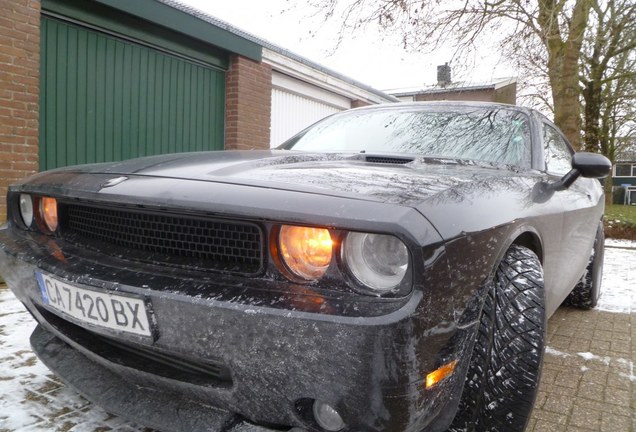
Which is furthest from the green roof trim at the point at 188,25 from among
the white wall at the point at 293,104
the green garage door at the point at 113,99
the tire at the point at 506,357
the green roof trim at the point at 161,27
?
the tire at the point at 506,357

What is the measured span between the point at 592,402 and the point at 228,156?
1935mm

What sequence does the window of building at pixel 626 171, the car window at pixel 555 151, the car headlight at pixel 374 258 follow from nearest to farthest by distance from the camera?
the car headlight at pixel 374 258 < the car window at pixel 555 151 < the window of building at pixel 626 171

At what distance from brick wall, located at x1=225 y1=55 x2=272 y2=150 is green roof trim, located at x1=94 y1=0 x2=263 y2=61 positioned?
0.19 m

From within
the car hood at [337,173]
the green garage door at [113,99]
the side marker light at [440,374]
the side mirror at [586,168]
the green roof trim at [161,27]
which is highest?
the green roof trim at [161,27]

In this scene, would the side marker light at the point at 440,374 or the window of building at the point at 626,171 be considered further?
the window of building at the point at 626,171

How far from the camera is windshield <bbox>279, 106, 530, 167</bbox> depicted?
2389 millimetres

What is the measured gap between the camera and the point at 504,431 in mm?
1415

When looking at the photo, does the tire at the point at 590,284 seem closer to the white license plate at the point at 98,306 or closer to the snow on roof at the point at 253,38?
the white license plate at the point at 98,306

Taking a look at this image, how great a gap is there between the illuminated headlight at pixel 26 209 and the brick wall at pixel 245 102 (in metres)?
5.19

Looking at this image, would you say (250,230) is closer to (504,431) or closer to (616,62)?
(504,431)

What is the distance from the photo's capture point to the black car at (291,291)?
1.11m

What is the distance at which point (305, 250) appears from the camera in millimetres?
1286

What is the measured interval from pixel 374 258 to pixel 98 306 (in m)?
0.83

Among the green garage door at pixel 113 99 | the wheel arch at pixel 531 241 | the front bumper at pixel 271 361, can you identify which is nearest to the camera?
the front bumper at pixel 271 361
